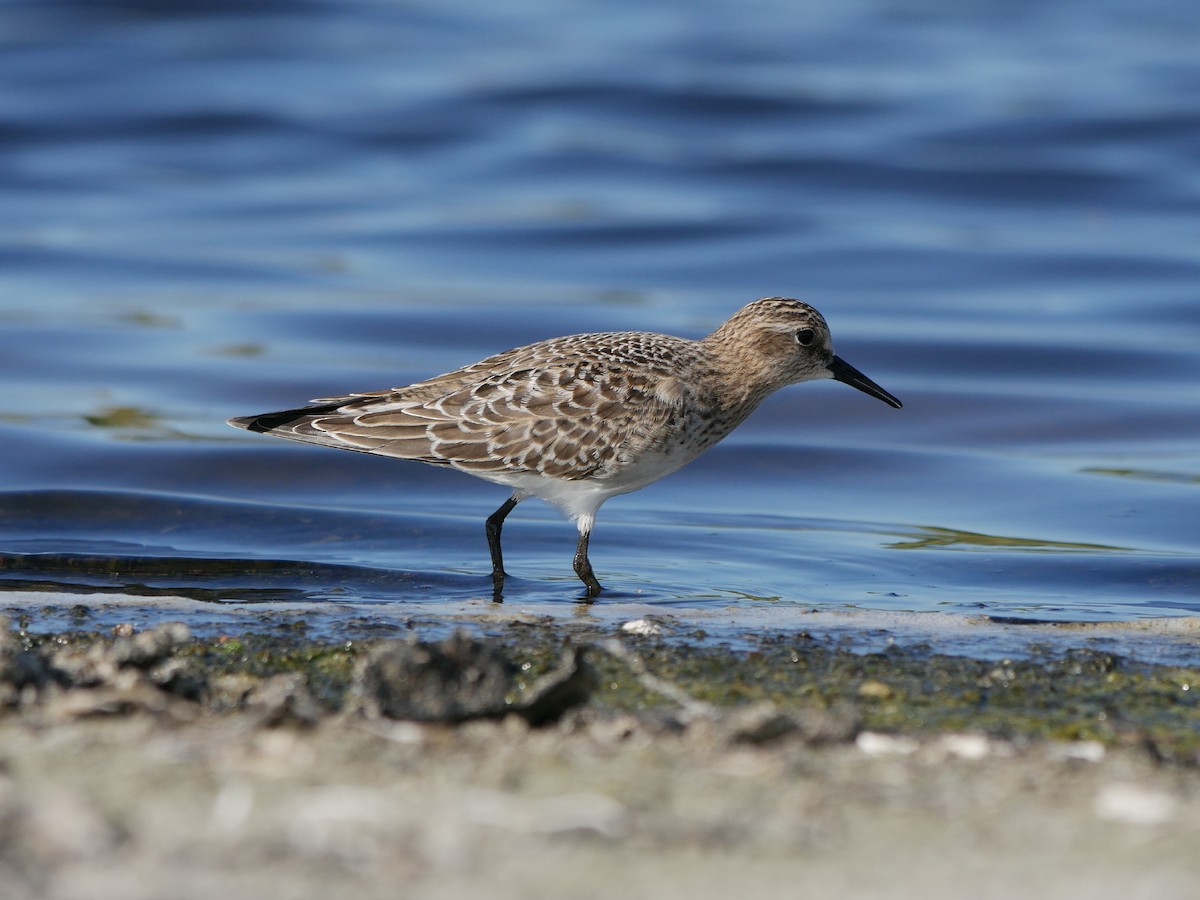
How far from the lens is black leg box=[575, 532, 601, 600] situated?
7.86 meters

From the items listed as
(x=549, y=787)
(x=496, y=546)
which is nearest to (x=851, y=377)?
(x=496, y=546)

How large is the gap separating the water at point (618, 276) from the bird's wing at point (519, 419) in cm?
65

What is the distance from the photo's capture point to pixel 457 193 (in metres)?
17.3

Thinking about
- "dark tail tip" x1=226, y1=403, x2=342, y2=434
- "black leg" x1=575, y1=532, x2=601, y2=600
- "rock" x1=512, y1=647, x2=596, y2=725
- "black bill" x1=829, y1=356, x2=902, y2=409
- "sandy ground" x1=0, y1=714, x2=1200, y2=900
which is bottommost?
"sandy ground" x1=0, y1=714, x2=1200, y2=900

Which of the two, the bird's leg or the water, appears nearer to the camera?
the bird's leg

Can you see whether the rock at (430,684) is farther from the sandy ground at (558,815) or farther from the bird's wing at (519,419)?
the bird's wing at (519,419)

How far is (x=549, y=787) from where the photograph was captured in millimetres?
3904

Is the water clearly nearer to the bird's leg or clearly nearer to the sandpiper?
the bird's leg

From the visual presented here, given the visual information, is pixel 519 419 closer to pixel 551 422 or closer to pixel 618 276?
pixel 551 422

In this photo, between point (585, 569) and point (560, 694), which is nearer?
point (560, 694)

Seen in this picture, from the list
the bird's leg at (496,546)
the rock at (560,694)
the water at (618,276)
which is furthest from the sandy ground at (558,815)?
the bird's leg at (496,546)

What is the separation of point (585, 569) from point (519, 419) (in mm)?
763

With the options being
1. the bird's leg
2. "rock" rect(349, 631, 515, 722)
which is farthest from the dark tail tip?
"rock" rect(349, 631, 515, 722)

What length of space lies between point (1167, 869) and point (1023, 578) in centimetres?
507
